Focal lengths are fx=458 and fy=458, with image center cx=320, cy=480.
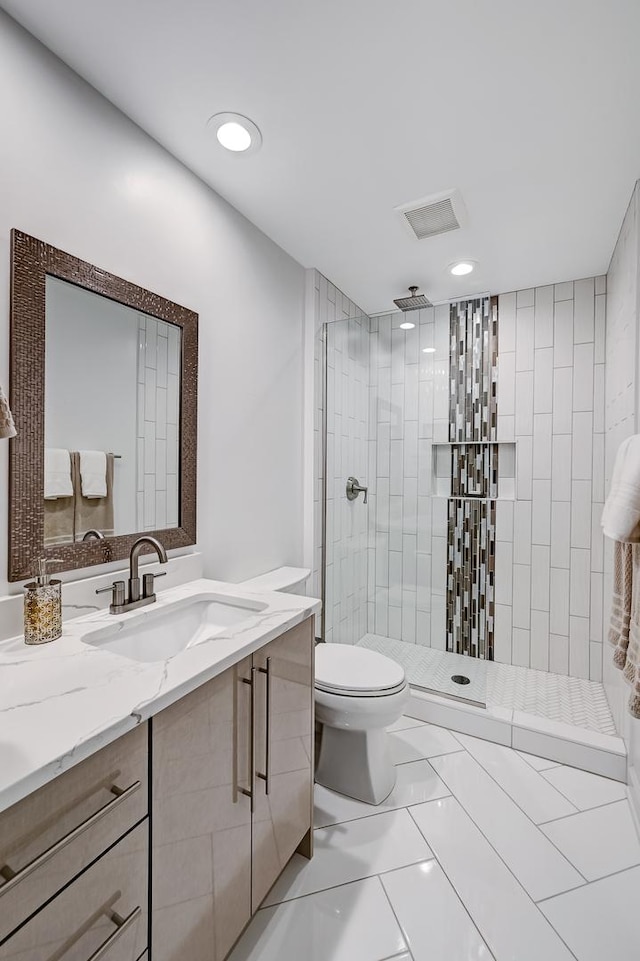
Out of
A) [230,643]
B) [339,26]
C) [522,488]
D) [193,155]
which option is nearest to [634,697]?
[230,643]

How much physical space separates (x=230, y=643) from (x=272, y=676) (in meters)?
0.21

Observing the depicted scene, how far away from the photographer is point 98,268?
4.40 feet

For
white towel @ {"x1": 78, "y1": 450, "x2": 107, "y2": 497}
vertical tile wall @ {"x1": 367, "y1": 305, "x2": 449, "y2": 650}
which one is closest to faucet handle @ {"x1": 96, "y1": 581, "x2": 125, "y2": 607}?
white towel @ {"x1": 78, "y1": 450, "x2": 107, "y2": 497}

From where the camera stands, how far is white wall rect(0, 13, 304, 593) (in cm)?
116

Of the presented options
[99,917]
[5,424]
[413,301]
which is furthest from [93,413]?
[413,301]

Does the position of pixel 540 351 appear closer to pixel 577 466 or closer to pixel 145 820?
pixel 577 466

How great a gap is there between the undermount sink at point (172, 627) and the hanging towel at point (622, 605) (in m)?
1.08

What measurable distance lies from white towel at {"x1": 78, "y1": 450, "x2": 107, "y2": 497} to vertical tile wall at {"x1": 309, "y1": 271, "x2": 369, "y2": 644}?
128cm

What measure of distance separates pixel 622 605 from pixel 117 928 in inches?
57.0

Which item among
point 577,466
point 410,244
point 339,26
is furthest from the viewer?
point 577,466

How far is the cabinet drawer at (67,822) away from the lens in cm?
60

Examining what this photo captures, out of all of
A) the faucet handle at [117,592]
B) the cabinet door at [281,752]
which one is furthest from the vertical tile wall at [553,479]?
the faucet handle at [117,592]

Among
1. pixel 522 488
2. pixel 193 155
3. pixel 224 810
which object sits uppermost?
pixel 193 155

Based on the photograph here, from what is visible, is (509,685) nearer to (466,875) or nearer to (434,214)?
(466,875)
